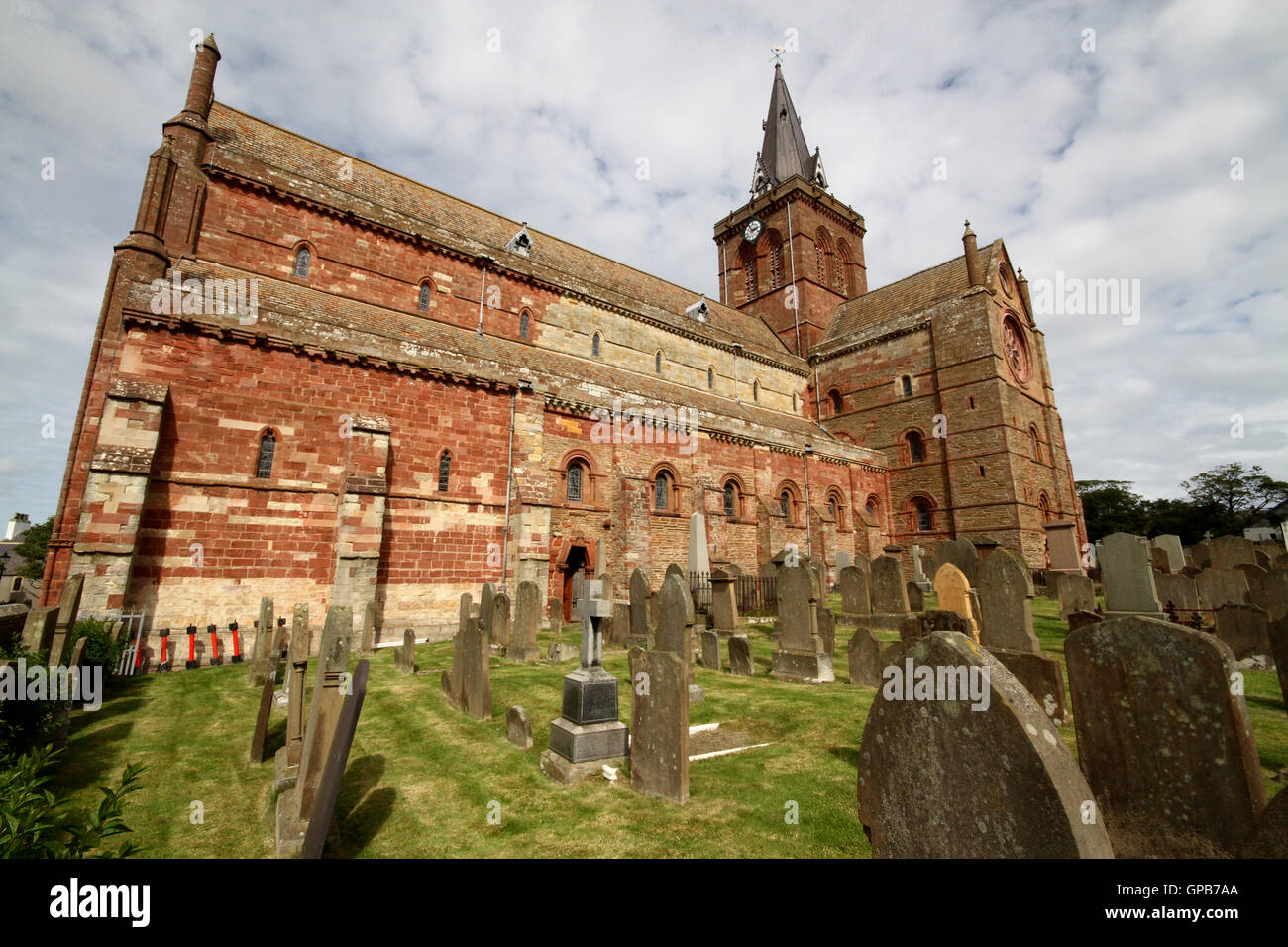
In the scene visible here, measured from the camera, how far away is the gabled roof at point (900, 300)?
26.0m

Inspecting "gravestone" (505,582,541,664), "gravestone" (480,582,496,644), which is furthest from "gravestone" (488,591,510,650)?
"gravestone" (505,582,541,664)

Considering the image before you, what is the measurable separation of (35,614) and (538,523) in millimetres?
8709

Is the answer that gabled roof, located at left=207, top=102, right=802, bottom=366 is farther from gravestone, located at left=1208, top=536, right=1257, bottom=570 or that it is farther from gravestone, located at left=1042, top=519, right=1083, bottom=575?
gravestone, located at left=1208, top=536, right=1257, bottom=570

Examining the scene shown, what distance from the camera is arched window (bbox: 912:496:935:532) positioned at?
24.9 metres

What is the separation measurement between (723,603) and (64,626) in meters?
10.9

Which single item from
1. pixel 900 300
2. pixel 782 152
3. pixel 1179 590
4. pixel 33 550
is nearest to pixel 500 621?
pixel 1179 590

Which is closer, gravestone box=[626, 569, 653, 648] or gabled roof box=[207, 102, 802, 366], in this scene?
gravestone box=[626, 569, 653, 648]

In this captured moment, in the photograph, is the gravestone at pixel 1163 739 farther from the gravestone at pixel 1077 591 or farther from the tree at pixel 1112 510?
the tree at pixel 1112 510

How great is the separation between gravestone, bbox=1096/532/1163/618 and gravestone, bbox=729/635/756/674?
6113 millimetres

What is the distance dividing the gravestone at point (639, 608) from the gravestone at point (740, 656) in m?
2.71

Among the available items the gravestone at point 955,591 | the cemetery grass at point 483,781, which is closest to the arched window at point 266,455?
the cemetery grass at point 483,781

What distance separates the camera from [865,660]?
8086 mm

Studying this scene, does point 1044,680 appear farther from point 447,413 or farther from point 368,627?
point 447,413
